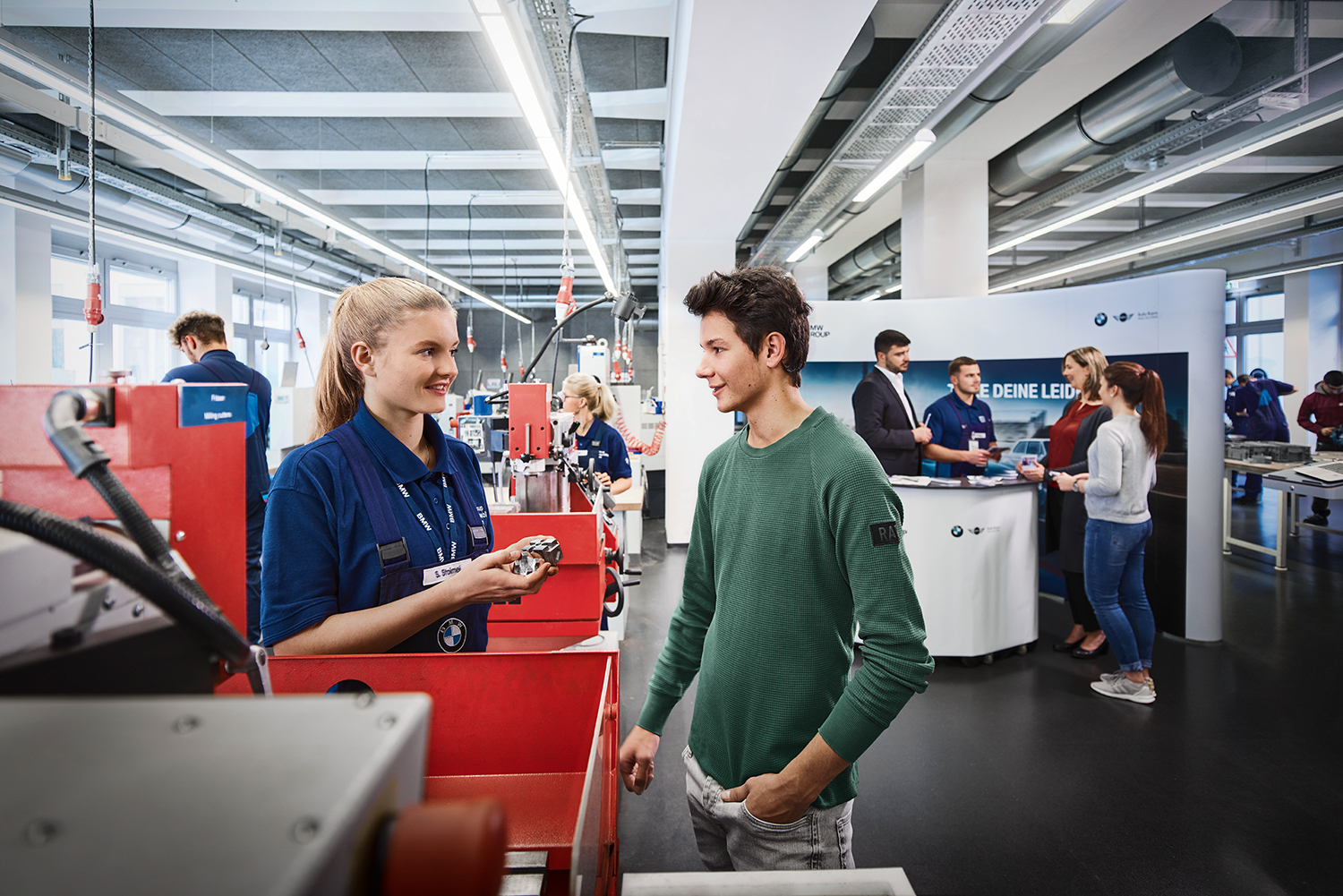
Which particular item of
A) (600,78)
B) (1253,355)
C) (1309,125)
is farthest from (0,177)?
(1253,355)

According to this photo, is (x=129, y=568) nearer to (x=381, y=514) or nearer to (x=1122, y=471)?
(x=381, y=514)

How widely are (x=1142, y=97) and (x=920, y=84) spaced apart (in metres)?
1.59

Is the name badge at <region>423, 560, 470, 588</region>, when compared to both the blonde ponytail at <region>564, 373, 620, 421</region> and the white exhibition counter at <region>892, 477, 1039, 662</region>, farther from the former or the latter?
the blonde ponytail at <region>564, 373, 620, 421</region>

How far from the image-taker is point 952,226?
4938 millimetres

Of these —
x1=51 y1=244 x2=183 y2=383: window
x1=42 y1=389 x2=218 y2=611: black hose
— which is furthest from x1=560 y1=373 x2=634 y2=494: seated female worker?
x1=51 y1=244 x2=183 y2=383: window

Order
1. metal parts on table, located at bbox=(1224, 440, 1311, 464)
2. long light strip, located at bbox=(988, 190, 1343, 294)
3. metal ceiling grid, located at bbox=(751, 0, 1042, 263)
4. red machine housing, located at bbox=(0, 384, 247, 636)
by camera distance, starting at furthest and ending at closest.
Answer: metal parts on table, located at bbox=(1224, 440, 1311, 464) < long light strip, located at bbox=(988, 190, 1343, 294) < metal ceiling grid, located at bbox=(751, 0, 1042, 263) < red machine housing, located at bbox=(0, 384, 247, 636)

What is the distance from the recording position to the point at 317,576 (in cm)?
104

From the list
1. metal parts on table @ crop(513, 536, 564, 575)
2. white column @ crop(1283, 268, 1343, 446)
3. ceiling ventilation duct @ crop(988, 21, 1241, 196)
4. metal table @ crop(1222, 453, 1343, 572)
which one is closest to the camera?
metal parts on table @ crop(513, 536, 564, 575)

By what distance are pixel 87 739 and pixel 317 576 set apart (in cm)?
78

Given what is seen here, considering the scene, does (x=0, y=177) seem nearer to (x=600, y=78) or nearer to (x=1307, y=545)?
(x=600, y=78)

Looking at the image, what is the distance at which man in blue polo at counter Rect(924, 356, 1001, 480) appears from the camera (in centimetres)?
402

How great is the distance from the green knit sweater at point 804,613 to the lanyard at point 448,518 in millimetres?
516

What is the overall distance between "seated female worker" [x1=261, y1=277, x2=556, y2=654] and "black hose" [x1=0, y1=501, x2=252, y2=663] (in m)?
0.61

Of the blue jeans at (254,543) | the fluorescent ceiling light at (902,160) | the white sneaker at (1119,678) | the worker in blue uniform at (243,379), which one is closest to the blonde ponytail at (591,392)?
the worker in blue uniform at (243,379)
